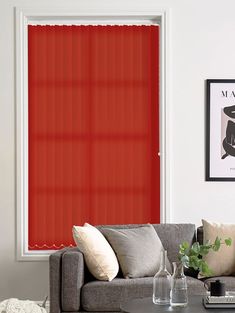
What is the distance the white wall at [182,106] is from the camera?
646 centimetres

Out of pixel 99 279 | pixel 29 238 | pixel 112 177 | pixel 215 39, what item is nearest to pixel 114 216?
pixel 112 177

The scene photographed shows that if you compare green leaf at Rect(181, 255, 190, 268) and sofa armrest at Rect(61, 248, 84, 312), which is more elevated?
green leaf at Rect(181, 255, 190, 268)

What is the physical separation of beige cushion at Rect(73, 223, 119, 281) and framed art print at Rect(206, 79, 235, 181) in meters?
1.45

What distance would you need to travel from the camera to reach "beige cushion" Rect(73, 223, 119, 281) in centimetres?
537

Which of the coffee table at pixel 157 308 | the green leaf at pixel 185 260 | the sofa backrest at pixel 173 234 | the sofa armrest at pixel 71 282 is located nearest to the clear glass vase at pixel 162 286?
the coffee table at pixel 157 308

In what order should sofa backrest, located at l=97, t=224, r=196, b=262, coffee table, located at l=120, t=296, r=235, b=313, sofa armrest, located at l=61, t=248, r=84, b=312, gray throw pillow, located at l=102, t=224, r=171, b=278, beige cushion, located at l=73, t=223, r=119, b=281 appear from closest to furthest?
coffee table, located at l=120, t=296, r=235, b=313, sofa armrest, located at l=61, t=248, r=84, b=312, beige cushion, located at l=73, t=223, r=119, b=281, gray throw pillow, located at l=102, t=224, r=171, b=278, sofa backrest, located at l=97, t=224, r=196, b=262

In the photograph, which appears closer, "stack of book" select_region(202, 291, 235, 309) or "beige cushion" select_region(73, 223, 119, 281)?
"stack of book" select_region(202, 291, 235, 309)

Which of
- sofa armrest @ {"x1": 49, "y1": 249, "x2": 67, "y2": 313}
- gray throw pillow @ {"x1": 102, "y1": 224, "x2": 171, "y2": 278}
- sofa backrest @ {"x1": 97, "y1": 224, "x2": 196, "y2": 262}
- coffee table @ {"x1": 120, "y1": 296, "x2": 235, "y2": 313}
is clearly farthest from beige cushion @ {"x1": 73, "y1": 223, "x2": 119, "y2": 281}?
coffee table @ {"x1": 120, "y1": 296, "x2": 235, "y2": 313}

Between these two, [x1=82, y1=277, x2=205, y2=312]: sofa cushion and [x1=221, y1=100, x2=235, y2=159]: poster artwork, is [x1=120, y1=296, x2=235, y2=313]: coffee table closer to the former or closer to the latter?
[x1=82, y1=277, x2=205, y2=312]: sofa cushion

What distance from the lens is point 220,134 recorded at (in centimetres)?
650

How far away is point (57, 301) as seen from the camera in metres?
5.23

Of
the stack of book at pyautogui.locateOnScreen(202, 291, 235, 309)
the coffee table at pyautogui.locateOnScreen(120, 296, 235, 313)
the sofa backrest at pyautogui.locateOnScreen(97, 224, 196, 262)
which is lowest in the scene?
the coffee table at pyautogui.locateOnScreen(120, 296, 235, 313)

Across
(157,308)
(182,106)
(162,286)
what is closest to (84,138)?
(182,106)

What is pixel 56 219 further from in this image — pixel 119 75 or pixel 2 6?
pixel 2 6
